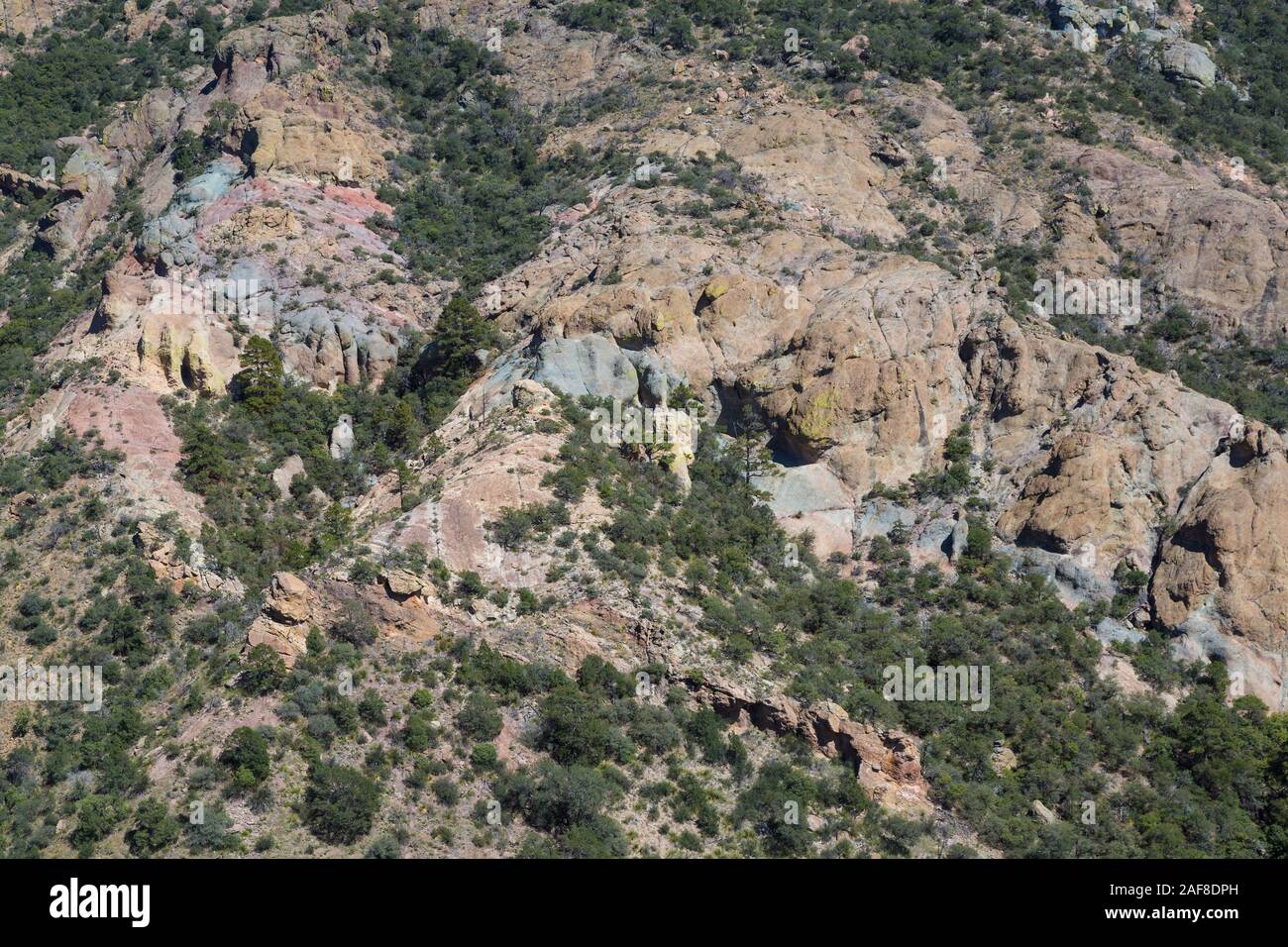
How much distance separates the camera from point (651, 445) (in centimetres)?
4853

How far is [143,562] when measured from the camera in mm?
41719

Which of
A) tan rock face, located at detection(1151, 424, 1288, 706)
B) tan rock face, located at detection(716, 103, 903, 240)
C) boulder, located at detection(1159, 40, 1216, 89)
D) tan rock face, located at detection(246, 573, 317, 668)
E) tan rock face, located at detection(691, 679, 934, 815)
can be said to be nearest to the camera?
tan rock face, located at detection(246, 573, 317, 668)

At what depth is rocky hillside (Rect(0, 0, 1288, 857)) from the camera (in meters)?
36.8

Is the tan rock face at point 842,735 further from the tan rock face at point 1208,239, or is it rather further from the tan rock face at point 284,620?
the tan rock face at point 1208,239

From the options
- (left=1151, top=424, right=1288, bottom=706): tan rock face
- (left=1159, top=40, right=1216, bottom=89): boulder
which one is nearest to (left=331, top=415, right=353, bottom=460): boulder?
(left=1151, top=424, right=1288, bottom=706): tan rock face

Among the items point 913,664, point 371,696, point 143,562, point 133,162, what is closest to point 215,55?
point 133,162

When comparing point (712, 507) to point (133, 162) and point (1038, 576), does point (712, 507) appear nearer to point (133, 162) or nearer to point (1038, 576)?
point (1038, 576)

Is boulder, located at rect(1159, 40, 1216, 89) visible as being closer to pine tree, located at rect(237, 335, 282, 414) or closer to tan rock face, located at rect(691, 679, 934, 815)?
tan rock face, located at rect(691, 679, 934, 815)

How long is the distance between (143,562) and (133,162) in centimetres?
3612

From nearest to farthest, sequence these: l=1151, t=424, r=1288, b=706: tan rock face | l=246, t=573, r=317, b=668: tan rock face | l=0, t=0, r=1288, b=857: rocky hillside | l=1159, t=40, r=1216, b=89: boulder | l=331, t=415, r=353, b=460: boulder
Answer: l=0, t=0, r=1288, b=857: rocky hillside
l=246, t=573, r=317, b=668: tan rock face
l=1151, t=424, r=1288, b=706: tan rock face
l=331, t=415, r=353, b=460: boulder
l=1159, t=40, r=1216, b=89: boulder

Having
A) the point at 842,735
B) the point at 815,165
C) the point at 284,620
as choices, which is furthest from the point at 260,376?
the point at 815,165

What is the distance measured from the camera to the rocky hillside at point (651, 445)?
3675cm

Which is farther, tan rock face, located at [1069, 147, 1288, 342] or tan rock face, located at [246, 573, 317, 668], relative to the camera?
tan rock face, located at [1069, 147, 1288, 342]

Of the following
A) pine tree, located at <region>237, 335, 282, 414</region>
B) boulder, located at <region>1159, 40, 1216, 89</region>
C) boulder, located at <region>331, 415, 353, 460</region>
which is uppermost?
boulder, located at <region>1159, 40, 1216, 89</region>
